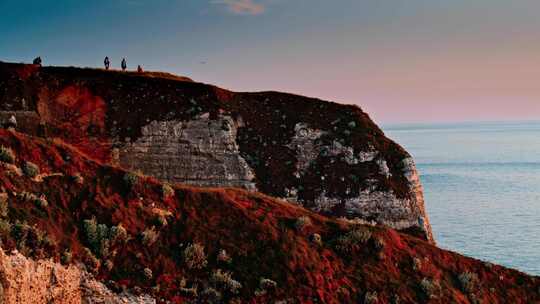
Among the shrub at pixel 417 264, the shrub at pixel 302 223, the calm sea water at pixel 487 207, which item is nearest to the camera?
the shrub at pixel 417 264

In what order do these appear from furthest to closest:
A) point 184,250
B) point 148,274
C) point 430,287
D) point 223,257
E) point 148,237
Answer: point 430,287, point 223,257, point 184,250, point 148,237, point 148,274

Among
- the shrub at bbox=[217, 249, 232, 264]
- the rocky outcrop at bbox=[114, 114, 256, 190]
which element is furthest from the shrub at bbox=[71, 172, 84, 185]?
the rocky outcrop at bbox=[114, 114, 256, 190]

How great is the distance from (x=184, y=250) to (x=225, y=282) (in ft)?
6.81

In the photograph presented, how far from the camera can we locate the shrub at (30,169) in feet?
64.2

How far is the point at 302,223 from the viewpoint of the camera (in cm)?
2305

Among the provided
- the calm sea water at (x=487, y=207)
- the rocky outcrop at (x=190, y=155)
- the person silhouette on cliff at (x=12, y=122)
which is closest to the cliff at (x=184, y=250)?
the rocky outcrop at (x=190, y=155)

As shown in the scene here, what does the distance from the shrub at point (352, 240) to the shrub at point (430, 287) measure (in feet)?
9.95

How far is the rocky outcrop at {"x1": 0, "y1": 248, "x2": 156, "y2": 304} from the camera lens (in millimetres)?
14367

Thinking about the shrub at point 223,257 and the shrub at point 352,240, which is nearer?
the shrub at point 223,257

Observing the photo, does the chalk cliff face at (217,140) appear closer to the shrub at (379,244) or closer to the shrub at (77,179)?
the shrub at (379,244)

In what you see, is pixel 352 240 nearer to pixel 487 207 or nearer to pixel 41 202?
pixel 41 202

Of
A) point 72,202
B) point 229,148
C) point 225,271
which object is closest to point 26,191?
point 72,202

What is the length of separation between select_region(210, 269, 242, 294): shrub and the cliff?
0.04 meters

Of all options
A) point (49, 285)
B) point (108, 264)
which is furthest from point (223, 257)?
point (49, 285)
